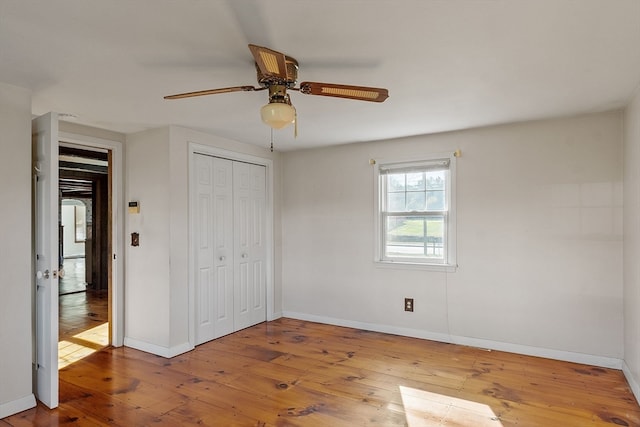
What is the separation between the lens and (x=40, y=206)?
2768 mm

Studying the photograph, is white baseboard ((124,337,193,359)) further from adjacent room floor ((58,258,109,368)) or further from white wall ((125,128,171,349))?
adjacent room floor ((58,258,109,368))

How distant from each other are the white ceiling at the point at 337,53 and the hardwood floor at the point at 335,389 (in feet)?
7.27

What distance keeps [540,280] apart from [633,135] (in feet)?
4.69

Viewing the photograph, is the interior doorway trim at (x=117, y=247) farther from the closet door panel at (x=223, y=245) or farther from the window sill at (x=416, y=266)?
the window sill at (x=416, y=266)

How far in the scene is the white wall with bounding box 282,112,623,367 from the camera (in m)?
3.35

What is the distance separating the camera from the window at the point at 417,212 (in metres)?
4.10

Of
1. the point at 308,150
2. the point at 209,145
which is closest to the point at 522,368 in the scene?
the point at 308,150

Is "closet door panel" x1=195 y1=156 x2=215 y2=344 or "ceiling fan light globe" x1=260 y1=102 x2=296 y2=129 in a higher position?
"ceiling fan light globe" x1=260 y1=102 x2=296 y2=129

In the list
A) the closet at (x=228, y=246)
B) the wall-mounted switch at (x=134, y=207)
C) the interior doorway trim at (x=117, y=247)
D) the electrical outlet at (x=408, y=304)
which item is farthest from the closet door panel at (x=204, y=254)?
the electrical outlet at (x=408, y=304)

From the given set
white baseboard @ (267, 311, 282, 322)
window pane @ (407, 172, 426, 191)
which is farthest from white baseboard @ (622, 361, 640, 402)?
→ white baseboard @ (267, 311, 282, 322)

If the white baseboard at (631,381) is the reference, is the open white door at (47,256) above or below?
above

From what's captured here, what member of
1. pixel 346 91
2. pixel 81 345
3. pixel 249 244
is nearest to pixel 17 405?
pixel 81 345

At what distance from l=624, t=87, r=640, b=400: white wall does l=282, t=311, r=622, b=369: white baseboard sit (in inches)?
8.8

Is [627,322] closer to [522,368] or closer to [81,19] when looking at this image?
[522,368]
